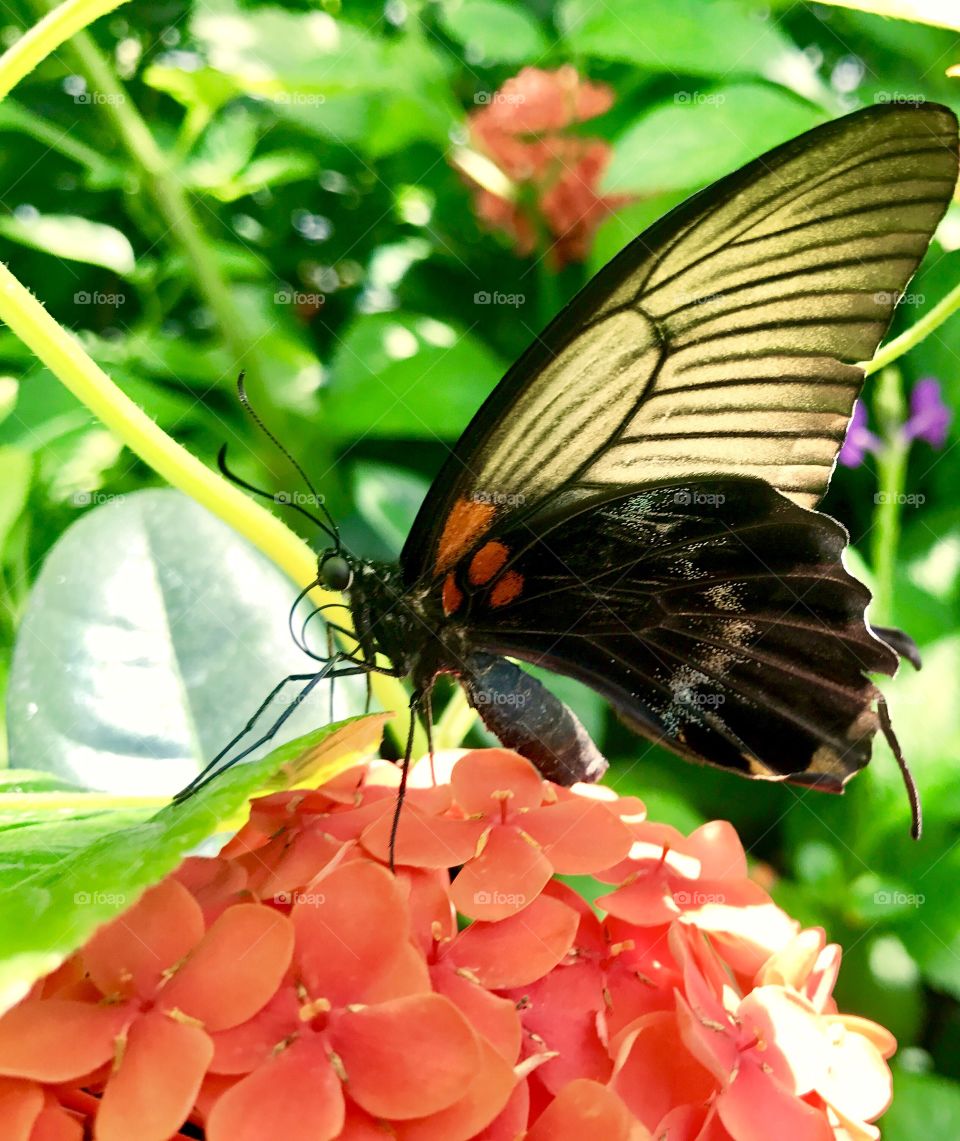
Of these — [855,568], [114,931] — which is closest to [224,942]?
[114,931]

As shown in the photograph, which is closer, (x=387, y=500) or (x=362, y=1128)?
(x=362, y=1128)

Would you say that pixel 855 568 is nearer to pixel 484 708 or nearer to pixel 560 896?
pixel 484 708

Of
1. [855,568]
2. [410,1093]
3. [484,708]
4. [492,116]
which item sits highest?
[492,116]

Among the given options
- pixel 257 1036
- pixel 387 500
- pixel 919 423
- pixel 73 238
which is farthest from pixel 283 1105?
pixel 919 423

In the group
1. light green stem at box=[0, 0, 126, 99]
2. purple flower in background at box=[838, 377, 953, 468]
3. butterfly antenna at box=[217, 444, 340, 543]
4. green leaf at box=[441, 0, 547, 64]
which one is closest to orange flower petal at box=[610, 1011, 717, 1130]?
butterfly antenna at box=[217, 444, 340, 543]

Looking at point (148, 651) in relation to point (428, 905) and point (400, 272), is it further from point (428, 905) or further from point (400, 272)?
point (400, 272)

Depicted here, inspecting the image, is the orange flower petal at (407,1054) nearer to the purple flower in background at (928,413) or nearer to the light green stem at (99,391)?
the light green stem at (99,391)

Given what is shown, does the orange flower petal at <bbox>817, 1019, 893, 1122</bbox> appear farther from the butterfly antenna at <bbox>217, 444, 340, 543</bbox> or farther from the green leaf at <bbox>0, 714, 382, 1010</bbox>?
the butterfly antenna at <bbox>217, 444, 340, 543</bbox>
